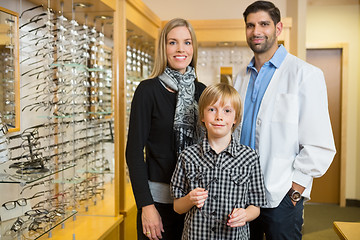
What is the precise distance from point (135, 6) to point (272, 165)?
1856 mm

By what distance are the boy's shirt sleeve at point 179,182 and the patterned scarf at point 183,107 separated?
137mm

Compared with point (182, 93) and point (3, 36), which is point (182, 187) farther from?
point (3, 36)

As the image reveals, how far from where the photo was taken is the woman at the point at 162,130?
1.81 meters

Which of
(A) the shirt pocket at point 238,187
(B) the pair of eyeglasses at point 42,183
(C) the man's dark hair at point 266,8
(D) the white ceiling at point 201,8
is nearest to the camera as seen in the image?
(A) the shirt pocket at point 238,187

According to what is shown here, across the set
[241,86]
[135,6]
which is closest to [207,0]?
[135,6]

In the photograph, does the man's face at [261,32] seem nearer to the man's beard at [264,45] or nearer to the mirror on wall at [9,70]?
the man's beard at [264,45]

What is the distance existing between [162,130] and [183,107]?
0.15 metres

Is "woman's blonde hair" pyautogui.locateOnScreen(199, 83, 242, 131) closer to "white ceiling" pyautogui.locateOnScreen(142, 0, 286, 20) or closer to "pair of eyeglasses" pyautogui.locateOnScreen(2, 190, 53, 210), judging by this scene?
"pair of eyeglasses" pyautogui.locateOnScreen(2, 190, 53, 210)

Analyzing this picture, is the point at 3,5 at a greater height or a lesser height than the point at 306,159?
greater

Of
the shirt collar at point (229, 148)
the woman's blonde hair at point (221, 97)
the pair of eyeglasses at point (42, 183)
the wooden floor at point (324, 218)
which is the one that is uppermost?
the woman's blonde hair at point (221, 97)

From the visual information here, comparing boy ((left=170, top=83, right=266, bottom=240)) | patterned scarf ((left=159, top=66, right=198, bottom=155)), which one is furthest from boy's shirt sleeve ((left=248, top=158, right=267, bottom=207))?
patterned scarf ((left=159, top=66, right=198, bottom=155))

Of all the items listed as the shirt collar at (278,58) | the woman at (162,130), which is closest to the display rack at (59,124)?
the woman at (162,130)

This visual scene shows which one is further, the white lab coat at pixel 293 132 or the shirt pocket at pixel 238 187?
the white lab coat at pixel 293 132

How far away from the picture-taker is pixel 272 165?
183 centimetres
